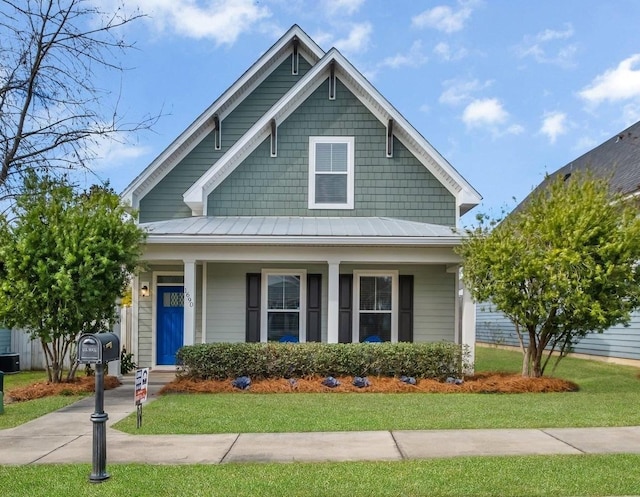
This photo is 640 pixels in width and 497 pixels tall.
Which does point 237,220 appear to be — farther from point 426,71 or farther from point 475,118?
point 475,118

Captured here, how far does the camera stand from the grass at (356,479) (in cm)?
477

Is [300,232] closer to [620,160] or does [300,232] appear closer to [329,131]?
[329,131]

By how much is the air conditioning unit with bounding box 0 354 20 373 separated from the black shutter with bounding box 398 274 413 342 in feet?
32.4

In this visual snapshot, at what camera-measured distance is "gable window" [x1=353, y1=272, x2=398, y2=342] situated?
13.6m

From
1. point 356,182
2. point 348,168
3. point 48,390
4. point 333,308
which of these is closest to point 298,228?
point 333,308

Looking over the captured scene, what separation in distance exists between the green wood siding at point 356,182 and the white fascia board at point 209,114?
1.67 metres

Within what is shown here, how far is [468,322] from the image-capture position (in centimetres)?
1202

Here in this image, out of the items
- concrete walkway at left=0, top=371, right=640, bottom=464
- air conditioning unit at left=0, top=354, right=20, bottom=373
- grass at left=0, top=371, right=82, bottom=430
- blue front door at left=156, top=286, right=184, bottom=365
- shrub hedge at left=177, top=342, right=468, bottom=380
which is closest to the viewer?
concrete walkway at left=0, top=371, right=640, bottom=464

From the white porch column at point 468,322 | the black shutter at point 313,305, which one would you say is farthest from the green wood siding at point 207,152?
the white porch column at point 468,322

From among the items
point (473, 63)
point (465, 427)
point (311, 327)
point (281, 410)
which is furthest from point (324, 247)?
point (473, 63)

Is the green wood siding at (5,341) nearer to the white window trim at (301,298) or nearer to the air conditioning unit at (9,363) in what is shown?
the air conditioning unit at (9,363)

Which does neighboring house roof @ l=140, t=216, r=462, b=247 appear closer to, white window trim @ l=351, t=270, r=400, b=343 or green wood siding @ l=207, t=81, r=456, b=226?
green wood siding @ l=207, t=81, r=456, b=226

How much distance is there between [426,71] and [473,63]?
57.1 inches

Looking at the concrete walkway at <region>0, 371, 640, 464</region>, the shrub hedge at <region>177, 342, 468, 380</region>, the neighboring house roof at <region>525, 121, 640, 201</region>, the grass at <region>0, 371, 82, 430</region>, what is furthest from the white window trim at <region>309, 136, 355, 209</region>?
the concrete walkway at <region>0, 371, 640, 464</region>
